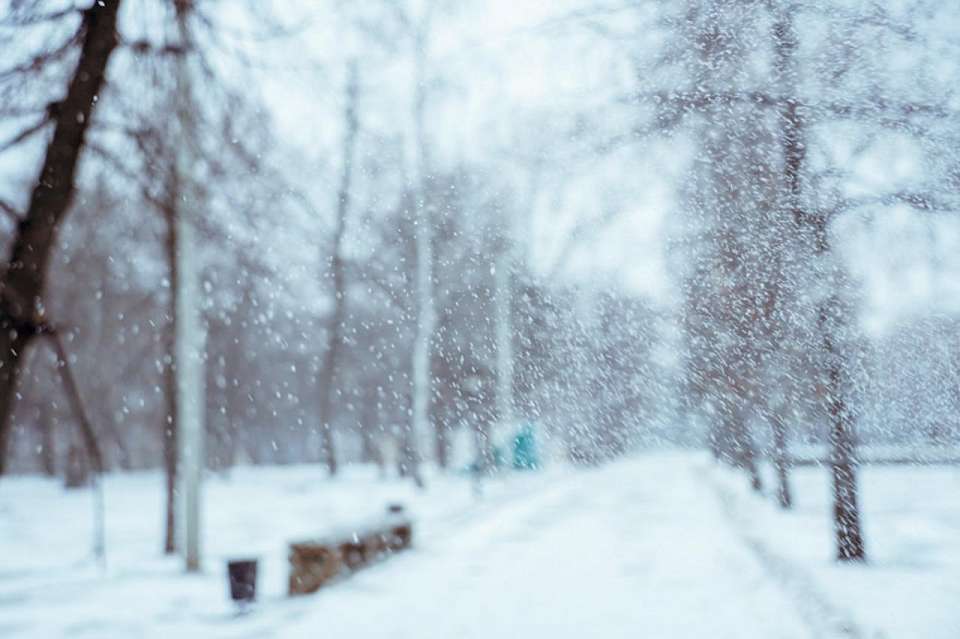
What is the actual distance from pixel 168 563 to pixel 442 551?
3.12 metres

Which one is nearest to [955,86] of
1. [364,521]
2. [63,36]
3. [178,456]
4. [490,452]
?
[63,36]

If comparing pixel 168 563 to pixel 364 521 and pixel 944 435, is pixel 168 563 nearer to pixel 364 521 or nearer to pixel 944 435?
pixel 364 521

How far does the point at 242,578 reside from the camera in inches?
279

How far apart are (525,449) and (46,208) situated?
2534 cm

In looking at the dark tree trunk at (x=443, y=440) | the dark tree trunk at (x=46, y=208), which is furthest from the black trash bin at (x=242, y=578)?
the dark tree trunk at (x=443, y=440)

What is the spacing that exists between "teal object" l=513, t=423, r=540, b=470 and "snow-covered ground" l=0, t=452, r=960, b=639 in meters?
11.3

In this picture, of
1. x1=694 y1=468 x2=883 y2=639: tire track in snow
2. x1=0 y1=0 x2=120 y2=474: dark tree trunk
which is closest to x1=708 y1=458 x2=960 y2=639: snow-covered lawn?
x1=694 y1=468 x2=883 y2=639: tire track in snow

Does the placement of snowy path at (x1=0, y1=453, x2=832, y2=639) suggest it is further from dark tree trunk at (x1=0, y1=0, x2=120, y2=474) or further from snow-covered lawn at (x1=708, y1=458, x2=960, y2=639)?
dark tree trunk at (x1=0, y1=0, x2=120, y2=474)

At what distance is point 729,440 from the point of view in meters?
16.3

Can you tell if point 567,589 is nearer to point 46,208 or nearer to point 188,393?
point 188,393

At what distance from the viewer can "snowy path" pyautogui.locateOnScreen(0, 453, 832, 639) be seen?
6055mm

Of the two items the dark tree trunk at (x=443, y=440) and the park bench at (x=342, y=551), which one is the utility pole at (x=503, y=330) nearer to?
the dark tree trunk at (x=443, y=440)

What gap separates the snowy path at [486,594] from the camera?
6055 mm

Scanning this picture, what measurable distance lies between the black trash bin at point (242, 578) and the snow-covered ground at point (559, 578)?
0.65ft
